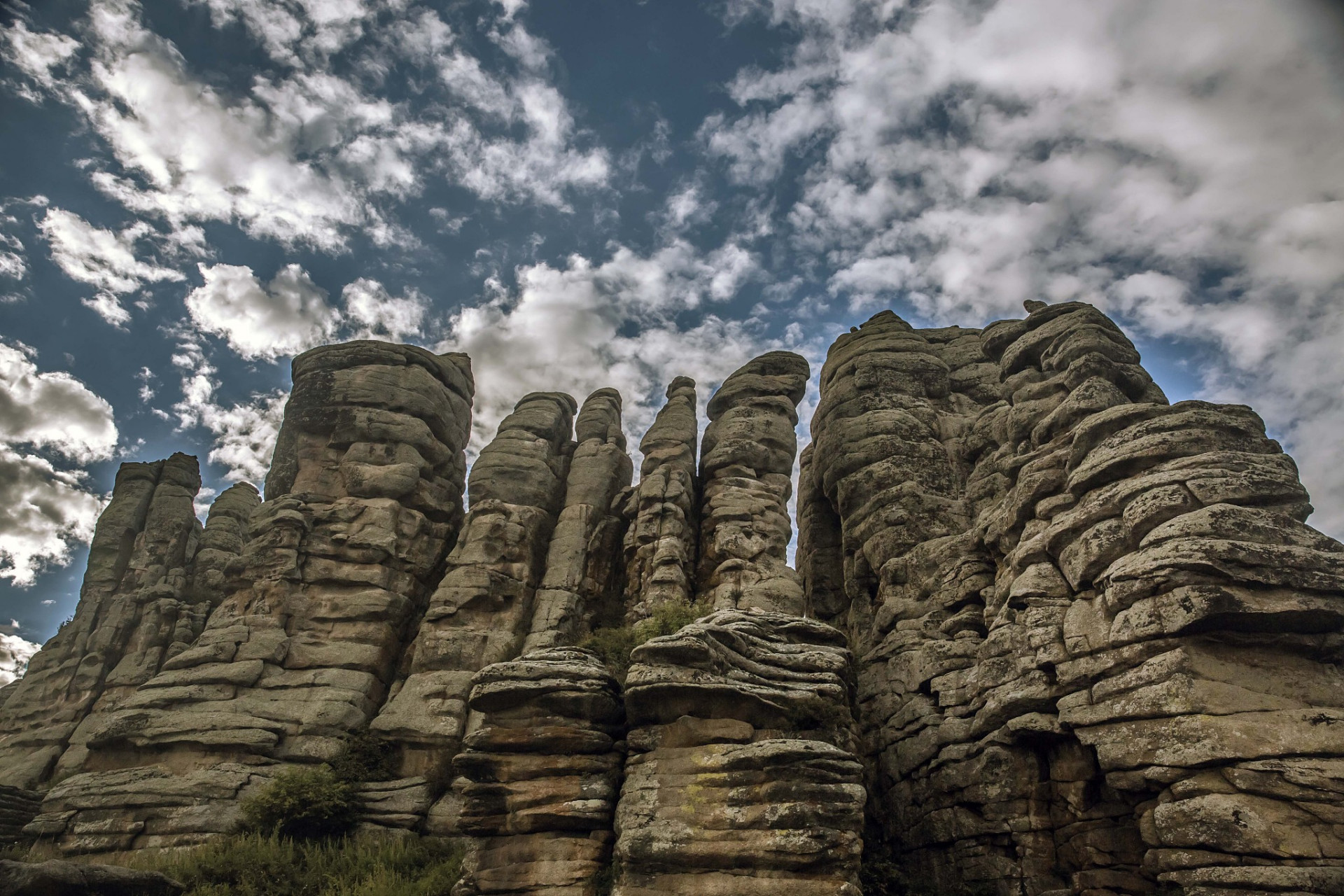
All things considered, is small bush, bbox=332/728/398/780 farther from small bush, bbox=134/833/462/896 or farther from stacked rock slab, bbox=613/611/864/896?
stacked rock slab, bbox=613/611/864/896

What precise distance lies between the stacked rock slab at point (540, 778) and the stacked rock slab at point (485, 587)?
949cm

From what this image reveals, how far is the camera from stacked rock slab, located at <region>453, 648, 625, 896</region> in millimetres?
17844

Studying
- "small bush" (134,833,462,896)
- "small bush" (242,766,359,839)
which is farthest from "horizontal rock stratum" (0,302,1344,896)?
"small bush" (134,833,462,896)

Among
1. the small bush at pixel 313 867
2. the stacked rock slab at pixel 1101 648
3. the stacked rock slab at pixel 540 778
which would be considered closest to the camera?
the stacked rock slab at pixel 1101 648

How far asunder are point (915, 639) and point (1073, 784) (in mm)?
7670

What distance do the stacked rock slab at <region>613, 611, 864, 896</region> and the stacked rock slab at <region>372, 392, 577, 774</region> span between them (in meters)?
12.8

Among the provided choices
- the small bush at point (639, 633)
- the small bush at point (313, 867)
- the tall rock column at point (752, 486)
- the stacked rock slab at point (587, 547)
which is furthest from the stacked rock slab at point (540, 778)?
the stacked rock slab at point (587, 547)

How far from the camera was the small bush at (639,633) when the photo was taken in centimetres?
2606

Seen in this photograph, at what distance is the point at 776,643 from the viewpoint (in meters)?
22.1

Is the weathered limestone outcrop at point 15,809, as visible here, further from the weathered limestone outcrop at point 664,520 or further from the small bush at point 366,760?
the weathered limestone outcrop at point 664,520

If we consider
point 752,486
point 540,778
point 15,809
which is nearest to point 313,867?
point 540,778

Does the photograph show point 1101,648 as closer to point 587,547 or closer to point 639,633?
point 639,633

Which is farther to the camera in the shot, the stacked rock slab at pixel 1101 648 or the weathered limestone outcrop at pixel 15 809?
the weathered limestone outcrop at pixel 15 809

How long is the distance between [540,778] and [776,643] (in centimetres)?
765
